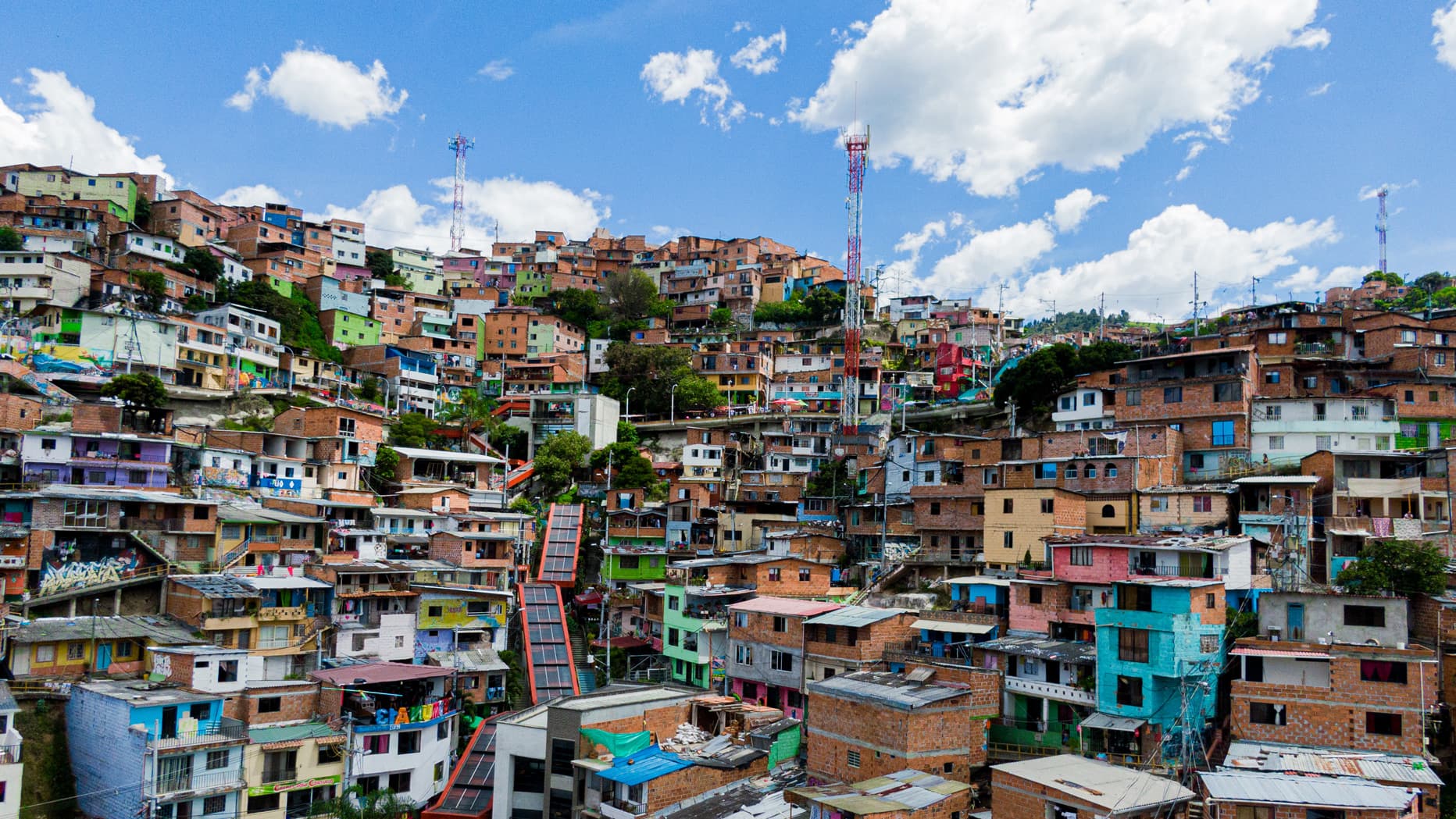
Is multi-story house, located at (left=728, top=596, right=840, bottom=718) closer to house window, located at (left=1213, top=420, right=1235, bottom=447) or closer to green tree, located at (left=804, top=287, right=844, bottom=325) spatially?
house window, located at (left=1213, top=420, right=1235, bottom=447)

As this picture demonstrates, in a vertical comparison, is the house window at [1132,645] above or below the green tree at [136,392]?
below

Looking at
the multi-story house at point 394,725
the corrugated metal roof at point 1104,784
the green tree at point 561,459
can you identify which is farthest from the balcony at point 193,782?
the green tree at point 561,459

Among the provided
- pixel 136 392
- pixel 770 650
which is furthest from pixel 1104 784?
pixel 136 392

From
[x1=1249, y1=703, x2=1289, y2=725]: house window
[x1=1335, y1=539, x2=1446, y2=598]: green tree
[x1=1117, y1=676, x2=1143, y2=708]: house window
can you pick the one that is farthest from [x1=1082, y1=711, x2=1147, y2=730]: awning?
[x1=1335, y1=539, x2=1446, y2=598]: green tree

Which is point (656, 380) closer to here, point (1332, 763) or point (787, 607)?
point (787, 607)

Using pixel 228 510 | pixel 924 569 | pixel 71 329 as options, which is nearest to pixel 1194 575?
pixel 924 569

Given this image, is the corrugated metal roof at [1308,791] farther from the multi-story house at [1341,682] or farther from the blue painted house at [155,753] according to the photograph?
the blue painted house at [155,753]

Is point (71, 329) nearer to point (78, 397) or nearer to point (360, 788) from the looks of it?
point (78, 397)
